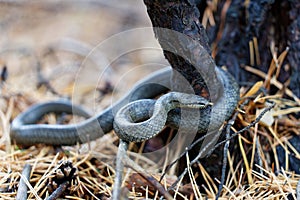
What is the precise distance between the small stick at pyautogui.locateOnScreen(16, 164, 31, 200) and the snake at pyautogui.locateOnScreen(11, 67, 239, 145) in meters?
0.47

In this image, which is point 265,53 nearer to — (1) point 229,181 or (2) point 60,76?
(1) point 229,181

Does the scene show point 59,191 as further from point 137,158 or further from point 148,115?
point 137,158

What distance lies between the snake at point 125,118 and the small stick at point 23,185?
47 cm

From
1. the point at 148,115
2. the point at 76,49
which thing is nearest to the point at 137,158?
the point at 148,115

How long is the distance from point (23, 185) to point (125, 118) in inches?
Answer: 28.6

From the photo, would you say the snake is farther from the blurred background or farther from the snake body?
the blurred background

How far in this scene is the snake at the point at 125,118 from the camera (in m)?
2.12

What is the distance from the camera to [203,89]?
2.39 m

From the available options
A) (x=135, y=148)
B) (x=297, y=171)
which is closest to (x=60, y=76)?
(x=135, y=148)

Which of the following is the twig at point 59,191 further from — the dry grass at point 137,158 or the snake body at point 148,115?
the snake body at point 148,115

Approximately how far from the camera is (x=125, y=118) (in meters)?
2.20

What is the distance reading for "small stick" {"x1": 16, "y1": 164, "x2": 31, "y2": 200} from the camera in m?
2.18

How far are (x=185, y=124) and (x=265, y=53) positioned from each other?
1240mm

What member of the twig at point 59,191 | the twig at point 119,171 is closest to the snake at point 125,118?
the twig at point 119,171
